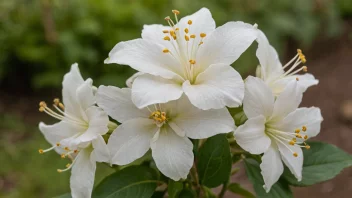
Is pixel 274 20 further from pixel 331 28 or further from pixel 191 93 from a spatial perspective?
pixel 191 93

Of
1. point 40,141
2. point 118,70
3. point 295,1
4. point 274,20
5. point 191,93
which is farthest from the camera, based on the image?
point 295,1

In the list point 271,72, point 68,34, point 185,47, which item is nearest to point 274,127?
point 271,72

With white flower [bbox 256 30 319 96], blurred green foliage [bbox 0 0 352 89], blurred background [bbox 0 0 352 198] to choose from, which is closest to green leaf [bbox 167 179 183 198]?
white flower [bbox 256 30 319 96]

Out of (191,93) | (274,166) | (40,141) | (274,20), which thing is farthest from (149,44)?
(274,20)

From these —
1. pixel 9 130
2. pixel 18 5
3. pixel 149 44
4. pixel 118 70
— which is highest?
pixel 149 44

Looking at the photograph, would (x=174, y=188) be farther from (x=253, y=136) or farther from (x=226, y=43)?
(x=226, y=43)

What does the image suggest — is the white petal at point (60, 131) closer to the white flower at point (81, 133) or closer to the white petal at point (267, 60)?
the white flower at point (81, 133)
